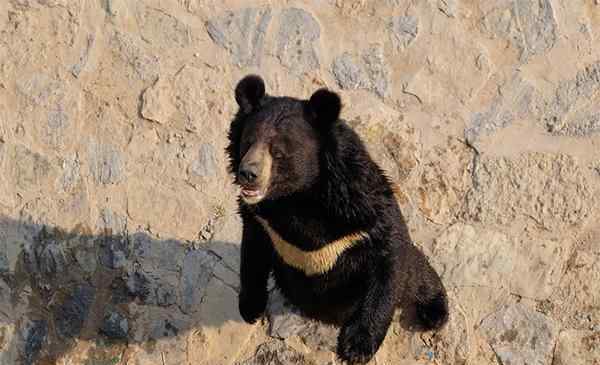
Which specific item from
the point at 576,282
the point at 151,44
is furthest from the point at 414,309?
the point at 151,44

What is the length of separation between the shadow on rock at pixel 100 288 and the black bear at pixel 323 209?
0.86 meters

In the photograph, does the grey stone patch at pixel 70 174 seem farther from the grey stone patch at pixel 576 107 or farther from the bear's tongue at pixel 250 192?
the grey stone patch at pixel 576 107

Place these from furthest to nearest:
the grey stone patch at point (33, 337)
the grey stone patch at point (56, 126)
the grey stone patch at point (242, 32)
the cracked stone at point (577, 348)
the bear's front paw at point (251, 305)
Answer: the grey stone patch at point (242, 32), the grey stone patch at point (56, 126), the grey stone patch at point (33, 337), the cracked stone at point (577, 348), the bear's front paw at point (251, 305)

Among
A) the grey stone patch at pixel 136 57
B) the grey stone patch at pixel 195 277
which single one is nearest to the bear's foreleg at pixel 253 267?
the grey stone patch at pixel 195 277

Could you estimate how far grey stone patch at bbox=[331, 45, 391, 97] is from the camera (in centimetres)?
550

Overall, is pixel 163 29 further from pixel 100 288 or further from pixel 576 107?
pixel 576 107

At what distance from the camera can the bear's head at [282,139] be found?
3.99m

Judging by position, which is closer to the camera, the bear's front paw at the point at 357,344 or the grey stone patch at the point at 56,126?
the bear's front paw at the point at 357,344

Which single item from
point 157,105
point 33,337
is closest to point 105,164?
point 157,105

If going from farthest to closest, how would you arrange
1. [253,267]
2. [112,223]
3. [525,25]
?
[525,25] < [112,223] < [253,267]

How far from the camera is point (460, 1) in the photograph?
5531mm

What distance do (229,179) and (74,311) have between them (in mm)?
1094

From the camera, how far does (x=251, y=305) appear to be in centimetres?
464

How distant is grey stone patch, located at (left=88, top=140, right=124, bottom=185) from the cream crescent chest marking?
1316 millimetres
